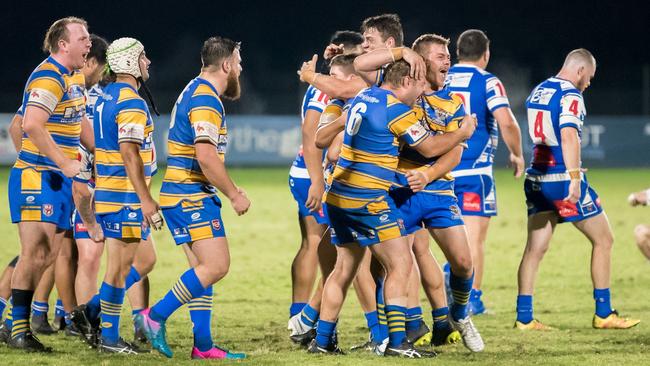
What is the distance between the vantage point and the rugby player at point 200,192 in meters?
7.14

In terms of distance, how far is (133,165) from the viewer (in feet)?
23.8

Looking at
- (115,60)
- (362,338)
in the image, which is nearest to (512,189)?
(362,338)

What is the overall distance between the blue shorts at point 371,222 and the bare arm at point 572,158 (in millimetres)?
2198

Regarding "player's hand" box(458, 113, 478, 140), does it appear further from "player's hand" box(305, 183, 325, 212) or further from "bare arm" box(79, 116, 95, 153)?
"bare arm" box(79, 116, 95, 153)

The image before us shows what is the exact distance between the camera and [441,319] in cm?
802

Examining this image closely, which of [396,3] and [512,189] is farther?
[396,3]

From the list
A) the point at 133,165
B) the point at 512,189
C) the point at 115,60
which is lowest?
the point at 512,189

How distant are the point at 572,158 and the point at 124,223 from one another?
372cm

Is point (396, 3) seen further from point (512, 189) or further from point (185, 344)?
point (185, 344)

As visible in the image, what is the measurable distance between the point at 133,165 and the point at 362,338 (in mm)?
2432

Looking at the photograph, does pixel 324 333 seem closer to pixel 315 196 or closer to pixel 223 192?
pixel 315 196

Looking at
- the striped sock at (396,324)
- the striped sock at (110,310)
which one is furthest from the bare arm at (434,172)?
the striped sock at (110,310)

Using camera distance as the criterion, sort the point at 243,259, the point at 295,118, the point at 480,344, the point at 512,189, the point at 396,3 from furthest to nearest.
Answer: the point at 396,3, the point at 295,118, the point at 512,189, the point at 243,259, the point at 480,344

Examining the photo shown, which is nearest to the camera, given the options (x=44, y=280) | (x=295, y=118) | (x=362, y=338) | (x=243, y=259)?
(x=362, y=338)
